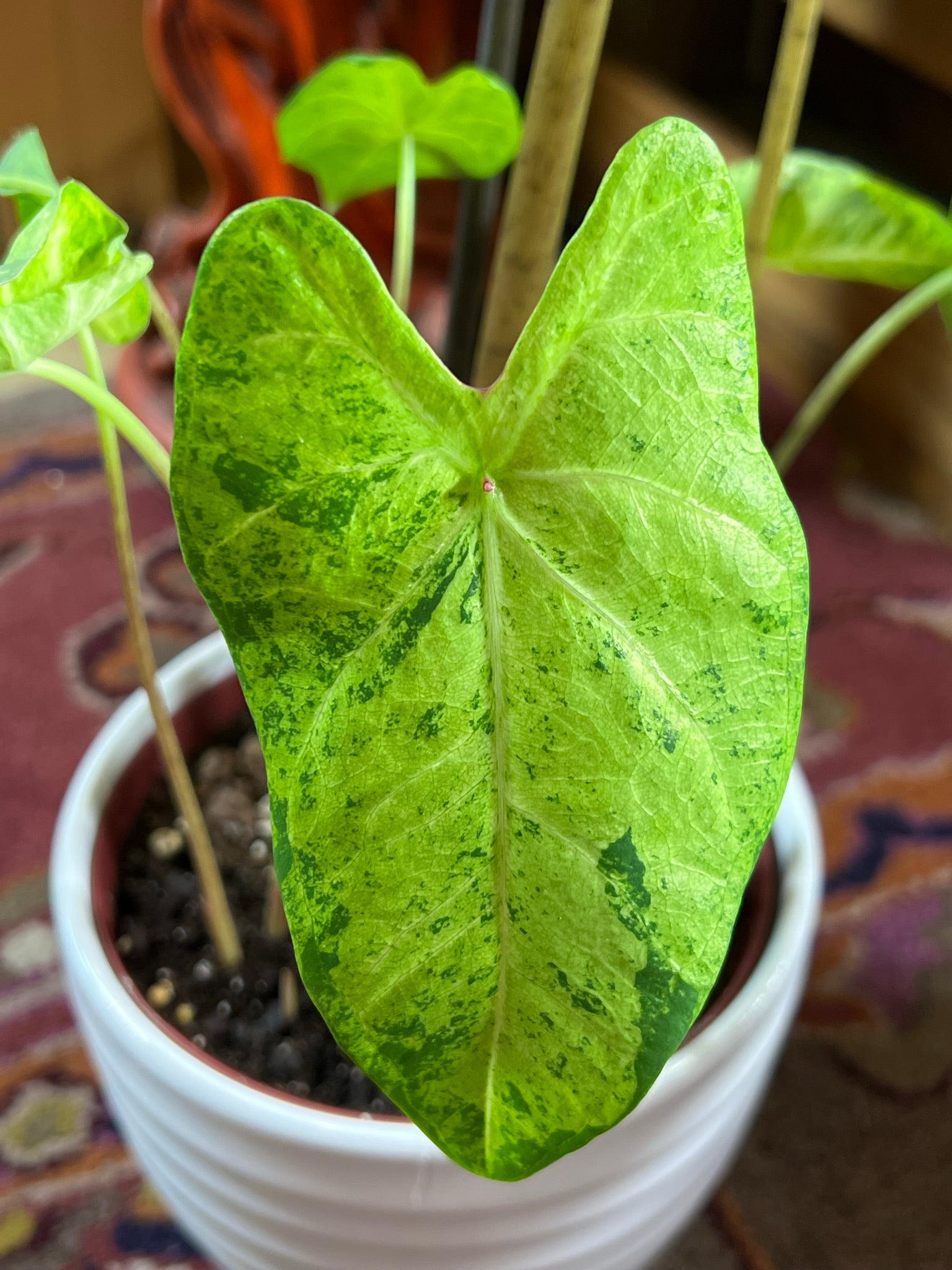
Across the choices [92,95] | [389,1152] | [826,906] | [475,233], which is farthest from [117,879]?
[92,95]

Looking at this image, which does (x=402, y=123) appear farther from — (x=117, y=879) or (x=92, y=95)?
(x=92, y=95)

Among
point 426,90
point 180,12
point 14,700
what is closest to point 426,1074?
point 426,90

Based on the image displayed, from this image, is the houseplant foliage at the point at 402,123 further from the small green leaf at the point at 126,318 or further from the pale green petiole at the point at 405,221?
the small green leaf at the point at 126,318

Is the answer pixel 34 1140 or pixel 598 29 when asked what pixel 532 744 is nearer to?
pixel 598 29

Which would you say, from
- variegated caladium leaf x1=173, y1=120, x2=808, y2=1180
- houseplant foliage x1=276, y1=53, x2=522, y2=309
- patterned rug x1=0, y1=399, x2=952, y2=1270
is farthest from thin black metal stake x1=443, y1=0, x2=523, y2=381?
patterned rug x1=0, y1=399, x2=952, y2=1270

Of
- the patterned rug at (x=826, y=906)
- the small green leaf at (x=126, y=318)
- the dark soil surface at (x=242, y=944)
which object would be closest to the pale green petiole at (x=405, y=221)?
the small green leaf at (x=126, y=318)
